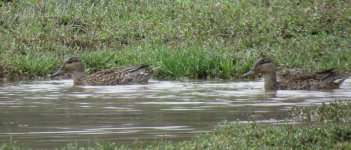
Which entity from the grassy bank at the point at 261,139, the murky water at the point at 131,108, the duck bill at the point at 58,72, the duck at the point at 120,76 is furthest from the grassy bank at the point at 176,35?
the grassy bank at the point at 261,139

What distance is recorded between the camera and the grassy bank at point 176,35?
1986 centimetres

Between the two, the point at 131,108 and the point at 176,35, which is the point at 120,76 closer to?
the point at 131,108

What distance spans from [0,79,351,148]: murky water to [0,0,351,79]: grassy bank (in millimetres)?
1115

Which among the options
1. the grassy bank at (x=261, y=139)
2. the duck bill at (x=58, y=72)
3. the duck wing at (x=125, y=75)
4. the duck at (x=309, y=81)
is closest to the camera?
the grassy bank at (x=261, y=139)

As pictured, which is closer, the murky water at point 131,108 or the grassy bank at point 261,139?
the grassy bank at point 261,139

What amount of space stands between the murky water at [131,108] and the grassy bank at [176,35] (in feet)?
3.66

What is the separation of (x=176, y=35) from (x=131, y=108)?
962cm

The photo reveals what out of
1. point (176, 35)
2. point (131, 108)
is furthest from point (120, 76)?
point (176, 35)

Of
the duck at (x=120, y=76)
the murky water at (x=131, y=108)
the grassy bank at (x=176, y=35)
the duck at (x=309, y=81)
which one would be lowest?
the murky water at (x=131, y=108)

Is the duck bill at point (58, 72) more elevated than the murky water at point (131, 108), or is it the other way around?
the duck bill at point (58, 72)

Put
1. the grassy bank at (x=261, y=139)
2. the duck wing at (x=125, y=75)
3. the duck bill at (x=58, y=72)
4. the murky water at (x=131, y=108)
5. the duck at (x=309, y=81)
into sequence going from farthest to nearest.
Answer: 1. the duck bill at (x=58, y=72)
2. the duck wing at (x=125, y=75)
3. the duck at (x=309, y=81)
4. the murky water at (x=131, y=108)
5. the grassy bank at (x=261, y=139)

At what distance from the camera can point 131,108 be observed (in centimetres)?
1416

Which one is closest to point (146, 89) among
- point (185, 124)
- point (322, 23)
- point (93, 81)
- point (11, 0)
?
point (93, 81)

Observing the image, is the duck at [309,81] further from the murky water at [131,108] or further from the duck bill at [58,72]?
the duck bill at [58,72]
